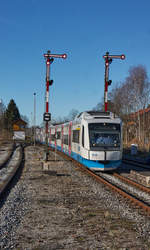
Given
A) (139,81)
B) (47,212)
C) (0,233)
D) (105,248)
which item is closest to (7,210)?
(47,212)

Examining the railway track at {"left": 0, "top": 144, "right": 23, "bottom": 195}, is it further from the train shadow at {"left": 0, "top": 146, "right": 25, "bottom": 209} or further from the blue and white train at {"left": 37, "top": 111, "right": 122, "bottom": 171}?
the blue and white train at {"left": 37, "top": 111, "right": 122, "bottom": 171}

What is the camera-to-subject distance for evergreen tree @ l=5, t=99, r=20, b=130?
95.3 meters

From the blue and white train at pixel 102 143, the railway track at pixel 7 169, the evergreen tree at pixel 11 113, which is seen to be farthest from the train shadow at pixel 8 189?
the evergreen tree at pixel 11 113

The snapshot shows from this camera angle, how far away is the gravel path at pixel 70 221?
5.49 m

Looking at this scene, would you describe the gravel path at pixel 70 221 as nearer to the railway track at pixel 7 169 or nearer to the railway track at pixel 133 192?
the railway track at pixel 133 192

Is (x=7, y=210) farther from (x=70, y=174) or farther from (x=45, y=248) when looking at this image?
(x=70, y=174)

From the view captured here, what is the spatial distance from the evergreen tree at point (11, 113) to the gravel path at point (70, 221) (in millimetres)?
86124

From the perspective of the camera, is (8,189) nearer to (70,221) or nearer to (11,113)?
(70,221)

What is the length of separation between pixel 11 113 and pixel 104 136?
84.5 m

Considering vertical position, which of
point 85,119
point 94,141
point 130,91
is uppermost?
point 130,91

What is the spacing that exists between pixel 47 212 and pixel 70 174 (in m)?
7.34

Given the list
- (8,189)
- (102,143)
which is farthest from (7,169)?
(8,189)

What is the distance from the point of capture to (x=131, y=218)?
720cm

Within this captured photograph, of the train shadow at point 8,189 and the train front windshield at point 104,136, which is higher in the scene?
the train front windshield at point 104,136
